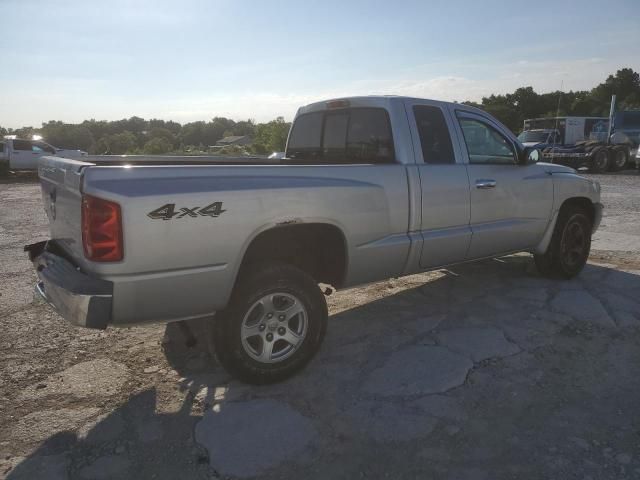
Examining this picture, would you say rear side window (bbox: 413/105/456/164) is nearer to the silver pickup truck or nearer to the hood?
the silver pickup truck

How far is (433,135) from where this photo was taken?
4.02 meters

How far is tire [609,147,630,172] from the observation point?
1886 centimetres

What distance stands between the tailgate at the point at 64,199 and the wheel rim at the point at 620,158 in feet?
69.1

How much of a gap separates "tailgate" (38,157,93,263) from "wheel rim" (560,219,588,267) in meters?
4.66

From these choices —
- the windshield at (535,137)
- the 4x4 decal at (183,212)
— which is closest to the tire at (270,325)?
the 4x4 decal at (183,212)

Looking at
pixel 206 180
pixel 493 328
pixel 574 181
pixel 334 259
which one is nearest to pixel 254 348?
pixel 334 259

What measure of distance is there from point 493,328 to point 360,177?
1.77 meters

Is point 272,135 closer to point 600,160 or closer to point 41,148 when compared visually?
point 41,148

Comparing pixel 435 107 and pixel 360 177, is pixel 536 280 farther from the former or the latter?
pixel 360 177

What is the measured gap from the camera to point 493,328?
3.98m

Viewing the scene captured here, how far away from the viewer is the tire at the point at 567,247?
16.7 feet

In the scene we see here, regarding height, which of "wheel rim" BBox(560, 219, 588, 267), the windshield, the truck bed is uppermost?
the windshield

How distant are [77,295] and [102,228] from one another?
14.4 inches

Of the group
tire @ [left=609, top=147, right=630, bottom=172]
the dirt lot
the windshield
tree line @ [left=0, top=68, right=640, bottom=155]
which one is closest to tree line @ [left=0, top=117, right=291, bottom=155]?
tree line @ [left=0, top=68, right=640, bottom=155]
